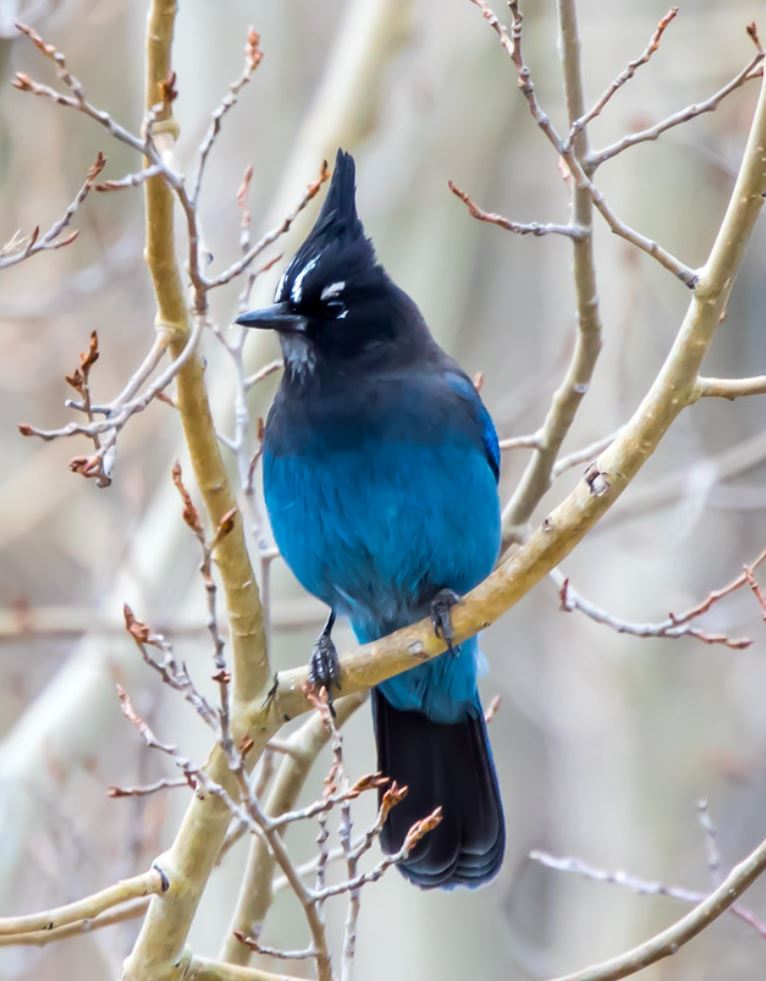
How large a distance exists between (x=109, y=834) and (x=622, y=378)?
399 centimetres

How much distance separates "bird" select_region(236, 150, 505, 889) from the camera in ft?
14.6

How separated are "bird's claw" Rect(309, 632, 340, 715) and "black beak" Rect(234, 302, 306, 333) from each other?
0.89 metres

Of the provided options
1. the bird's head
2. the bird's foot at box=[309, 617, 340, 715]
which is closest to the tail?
the bird's foot at box=[309, 617, 340, 715]

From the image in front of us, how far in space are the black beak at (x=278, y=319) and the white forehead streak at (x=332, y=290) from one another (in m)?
0.10

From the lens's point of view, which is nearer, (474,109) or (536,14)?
(536,14)

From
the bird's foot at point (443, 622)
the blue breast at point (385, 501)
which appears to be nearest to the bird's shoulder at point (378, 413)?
the blue breast at point (385, 501)

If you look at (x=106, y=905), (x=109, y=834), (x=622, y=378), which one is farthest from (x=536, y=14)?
(x=106, y=905)

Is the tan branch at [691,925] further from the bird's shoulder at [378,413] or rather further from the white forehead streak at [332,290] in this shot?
the white forehead streak at [332,290]

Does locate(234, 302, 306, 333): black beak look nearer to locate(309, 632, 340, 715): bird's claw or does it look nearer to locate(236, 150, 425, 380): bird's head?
locate(236, 150, 425, 380): bird's head

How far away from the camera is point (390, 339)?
15.6 feet

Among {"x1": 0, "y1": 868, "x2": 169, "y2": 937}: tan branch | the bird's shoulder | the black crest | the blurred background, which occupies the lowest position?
{"x1": 0, "y1": 868, "x2": 169, "y2": 937}: tan branch

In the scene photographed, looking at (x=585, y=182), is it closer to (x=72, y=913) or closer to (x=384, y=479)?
(x=384, y=479)

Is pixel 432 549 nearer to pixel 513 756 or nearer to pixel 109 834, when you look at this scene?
pixel 109 834

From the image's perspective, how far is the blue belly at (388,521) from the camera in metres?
4.45
